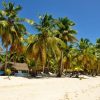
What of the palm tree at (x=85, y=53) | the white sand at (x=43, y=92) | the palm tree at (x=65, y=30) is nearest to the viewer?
the white sand at (x=43, y=92)

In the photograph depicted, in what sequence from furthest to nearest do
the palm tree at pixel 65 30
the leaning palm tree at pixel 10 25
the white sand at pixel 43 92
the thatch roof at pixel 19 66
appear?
1. the thatch roof at pixel 19 66
2. the palm tree at pixel 65 30
3. the leaning palm tree at pixel 10 25
4. the white sand at pixel 43 92

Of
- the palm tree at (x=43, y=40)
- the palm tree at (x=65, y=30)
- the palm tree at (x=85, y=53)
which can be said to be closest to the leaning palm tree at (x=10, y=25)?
the palm tree at (x=43, y=40)

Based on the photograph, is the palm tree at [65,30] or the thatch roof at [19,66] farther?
the thatch roof at [19,66]

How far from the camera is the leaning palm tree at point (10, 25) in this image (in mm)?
34500

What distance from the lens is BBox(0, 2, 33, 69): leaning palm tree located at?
113 ft

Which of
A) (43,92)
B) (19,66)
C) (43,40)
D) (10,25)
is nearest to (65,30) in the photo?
(43,40)

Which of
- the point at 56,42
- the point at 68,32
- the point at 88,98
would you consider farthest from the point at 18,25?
the point at 88,98

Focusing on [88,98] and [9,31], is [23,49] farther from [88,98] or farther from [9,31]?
[88,98]

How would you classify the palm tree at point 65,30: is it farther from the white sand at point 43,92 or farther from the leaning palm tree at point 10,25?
the white sand at point 43,92

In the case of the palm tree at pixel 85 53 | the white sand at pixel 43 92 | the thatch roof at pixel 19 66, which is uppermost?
the palm tree at pixel 85 53

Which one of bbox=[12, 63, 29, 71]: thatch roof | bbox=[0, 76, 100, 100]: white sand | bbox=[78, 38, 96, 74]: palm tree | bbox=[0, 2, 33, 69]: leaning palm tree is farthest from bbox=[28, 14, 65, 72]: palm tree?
bbox=[78, 38, 96, 74]: palm tree

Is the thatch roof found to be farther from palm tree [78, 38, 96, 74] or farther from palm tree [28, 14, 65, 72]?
palm tree [28, 14, 65, 72]

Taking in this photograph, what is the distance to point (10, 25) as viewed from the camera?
34.9 meters

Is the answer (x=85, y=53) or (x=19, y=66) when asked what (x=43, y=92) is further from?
(x=85, y=53)
